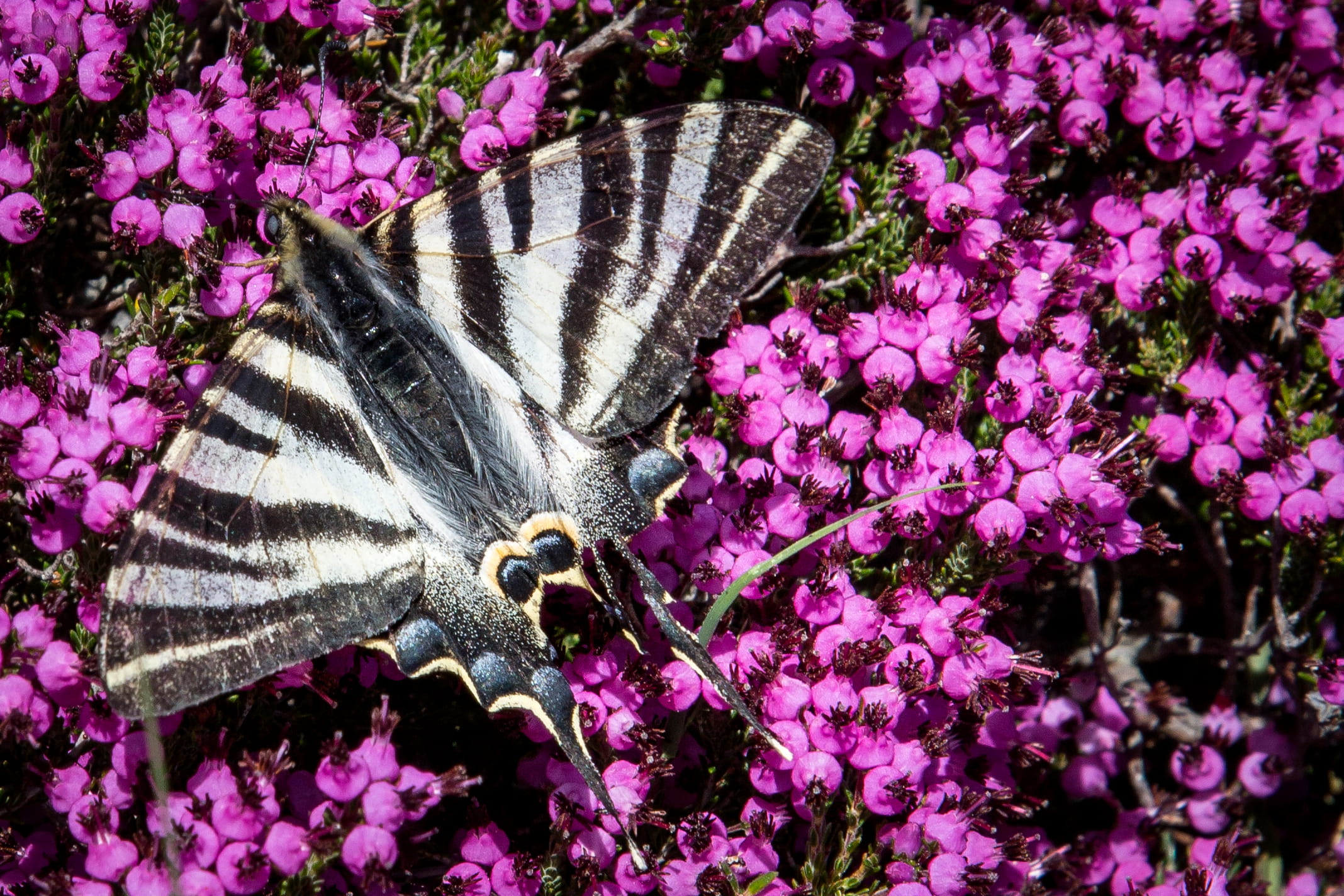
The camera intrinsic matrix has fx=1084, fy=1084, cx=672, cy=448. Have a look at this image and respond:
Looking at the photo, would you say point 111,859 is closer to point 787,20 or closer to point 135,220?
point 135,220

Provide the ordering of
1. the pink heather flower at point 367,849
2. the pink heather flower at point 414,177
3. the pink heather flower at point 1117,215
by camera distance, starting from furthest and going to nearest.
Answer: the pink heather flower at point 1117,215 → the pink heather flower at point 414,177 → the pink heather flower at point 367,849

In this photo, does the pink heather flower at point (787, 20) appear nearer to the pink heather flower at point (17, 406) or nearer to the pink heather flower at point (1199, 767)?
the pink heather flower at point (17, 406)

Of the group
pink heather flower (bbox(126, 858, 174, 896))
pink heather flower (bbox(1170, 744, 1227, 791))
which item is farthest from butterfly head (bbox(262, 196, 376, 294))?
pink heather flower (bbox(1170, 744, 1227, 791))

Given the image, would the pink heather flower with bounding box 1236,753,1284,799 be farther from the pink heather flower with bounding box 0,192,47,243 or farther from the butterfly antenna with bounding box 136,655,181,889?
the pink heather flower with bounding box 0,192,47,243

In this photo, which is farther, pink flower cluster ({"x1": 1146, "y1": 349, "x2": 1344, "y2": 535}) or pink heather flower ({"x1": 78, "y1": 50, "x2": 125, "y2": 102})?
pink flower cluster ({"x1": 1146, "y1": 349, "x2": 1344, "y2": 535})

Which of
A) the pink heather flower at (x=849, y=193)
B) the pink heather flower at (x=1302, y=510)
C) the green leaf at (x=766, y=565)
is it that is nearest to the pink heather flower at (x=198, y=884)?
the green leaf at (x=766, y=565)

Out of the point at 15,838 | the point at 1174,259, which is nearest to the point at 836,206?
the point at 1174,259
